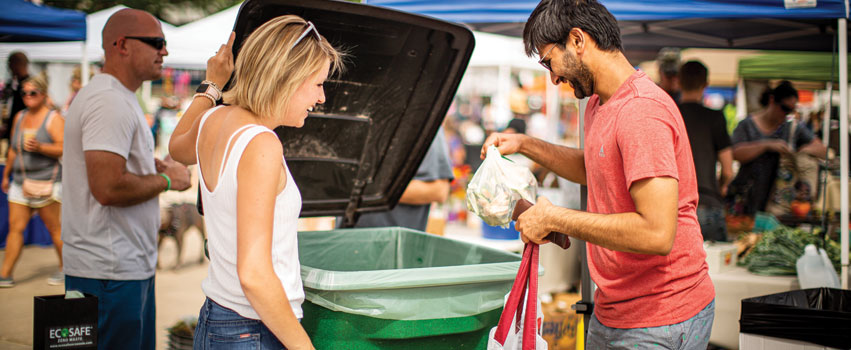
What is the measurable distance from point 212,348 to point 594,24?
1368 millimetres

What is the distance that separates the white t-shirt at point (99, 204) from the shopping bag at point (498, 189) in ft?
5.05

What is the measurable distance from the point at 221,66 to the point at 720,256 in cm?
347

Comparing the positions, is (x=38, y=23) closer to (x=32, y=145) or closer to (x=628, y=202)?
(x=32, y=145)

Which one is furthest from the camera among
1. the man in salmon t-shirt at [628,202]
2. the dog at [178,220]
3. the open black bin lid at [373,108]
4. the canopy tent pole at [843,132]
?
the dog at [178,220]

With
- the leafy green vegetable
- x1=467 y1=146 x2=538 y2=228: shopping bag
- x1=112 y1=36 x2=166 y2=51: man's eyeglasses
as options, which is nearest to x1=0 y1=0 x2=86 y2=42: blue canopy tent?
x1=112 y1=36 x2=166 y2=51: man's eyeglasses

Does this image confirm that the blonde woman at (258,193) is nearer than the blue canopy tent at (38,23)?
Yes

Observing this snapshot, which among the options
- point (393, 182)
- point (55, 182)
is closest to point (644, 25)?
point (393, 182)

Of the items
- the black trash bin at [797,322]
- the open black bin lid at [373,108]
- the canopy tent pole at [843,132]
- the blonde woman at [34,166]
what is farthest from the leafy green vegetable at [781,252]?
the blonde woman at [34,166]

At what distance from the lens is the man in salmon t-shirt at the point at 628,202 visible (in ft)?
5.16

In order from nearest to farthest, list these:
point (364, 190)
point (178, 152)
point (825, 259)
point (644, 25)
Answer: point (178, 152) → point (364, 190) → point (825, 259) → point (644, 25)

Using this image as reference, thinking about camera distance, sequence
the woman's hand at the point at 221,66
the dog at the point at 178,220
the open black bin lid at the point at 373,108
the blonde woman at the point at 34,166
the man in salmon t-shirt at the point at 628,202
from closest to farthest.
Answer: the man in salmon t-shirt at the point at 628,202
the woman's hand at the point at 221,66
the open black bin lid at the point at 373,108
the blonde woman at the point at 34,166
the dog at the point at 178,220

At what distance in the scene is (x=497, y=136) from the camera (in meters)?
2.19

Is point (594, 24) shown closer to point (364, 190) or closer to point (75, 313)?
point (364, 190)

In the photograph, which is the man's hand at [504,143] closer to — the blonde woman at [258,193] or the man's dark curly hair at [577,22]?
the man's dark curly hair at [577,22]
